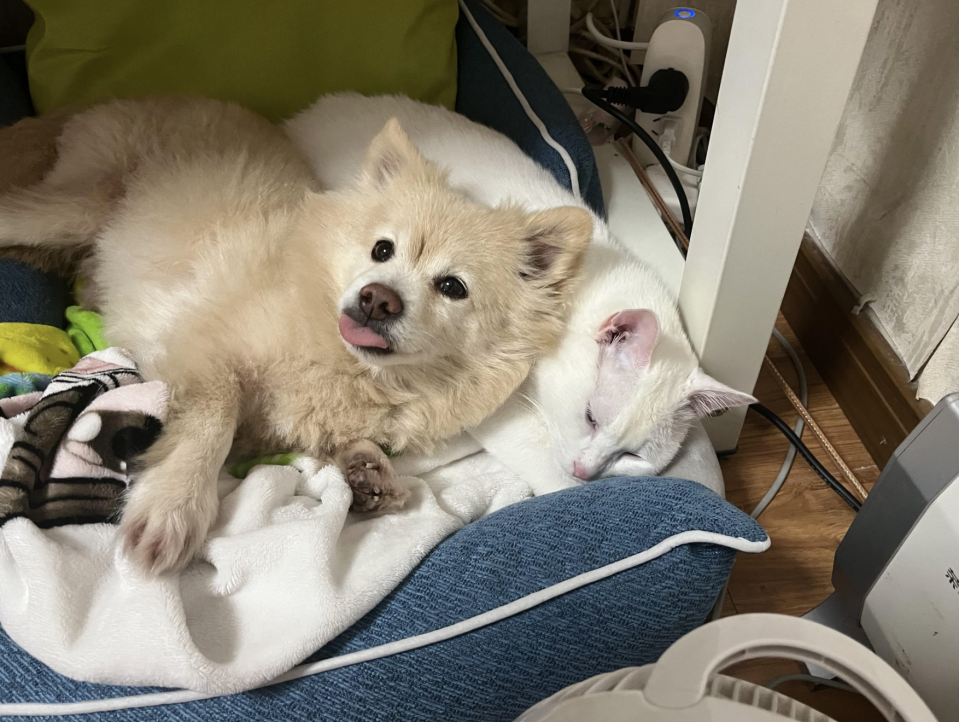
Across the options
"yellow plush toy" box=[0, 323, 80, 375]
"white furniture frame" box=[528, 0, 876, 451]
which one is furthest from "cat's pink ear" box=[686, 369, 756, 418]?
"yellow plush toy" box=[0, 323, 80, 375]

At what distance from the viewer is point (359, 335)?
3.59ft

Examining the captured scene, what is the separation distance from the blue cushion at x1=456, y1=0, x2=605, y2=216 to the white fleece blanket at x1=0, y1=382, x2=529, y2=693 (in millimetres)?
913

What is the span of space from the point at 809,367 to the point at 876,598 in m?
0.86

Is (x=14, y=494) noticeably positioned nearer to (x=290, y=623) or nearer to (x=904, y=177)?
(x=290, y=623)

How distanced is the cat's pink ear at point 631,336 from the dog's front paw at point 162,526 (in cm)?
72

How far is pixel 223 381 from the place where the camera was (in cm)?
114

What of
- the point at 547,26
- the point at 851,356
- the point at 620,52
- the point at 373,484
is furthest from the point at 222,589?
the point at 620,52

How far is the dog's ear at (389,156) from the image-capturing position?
1268 mm

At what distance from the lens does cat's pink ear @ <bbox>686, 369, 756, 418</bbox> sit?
126 centimetres

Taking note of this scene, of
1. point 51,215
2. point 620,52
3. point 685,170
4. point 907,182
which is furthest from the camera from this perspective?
point 620,52

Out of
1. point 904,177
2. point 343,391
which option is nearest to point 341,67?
point 343,391

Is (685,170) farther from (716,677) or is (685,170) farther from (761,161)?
(716,677)

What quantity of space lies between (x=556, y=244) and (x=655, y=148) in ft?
2.34

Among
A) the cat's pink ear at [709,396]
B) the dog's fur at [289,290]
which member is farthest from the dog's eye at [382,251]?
the cat's pink ear at [709,396]
